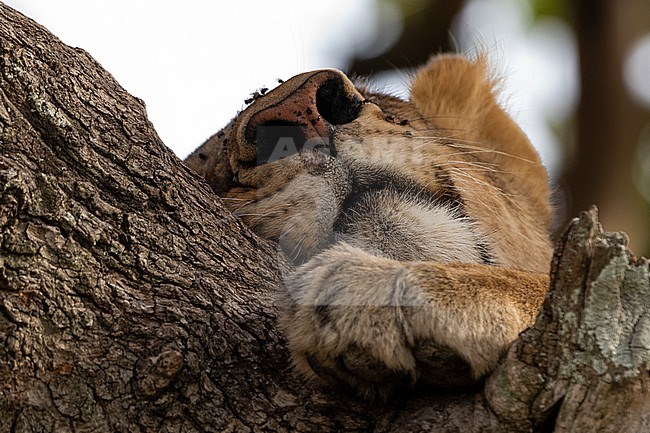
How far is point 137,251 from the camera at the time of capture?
234cm

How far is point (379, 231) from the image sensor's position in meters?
2.81

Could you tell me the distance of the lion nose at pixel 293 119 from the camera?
2752mm

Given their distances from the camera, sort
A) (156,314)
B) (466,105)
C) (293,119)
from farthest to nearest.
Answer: (466,105)
(293,119)
(156,314)

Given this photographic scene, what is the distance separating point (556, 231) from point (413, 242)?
1908 millimetres

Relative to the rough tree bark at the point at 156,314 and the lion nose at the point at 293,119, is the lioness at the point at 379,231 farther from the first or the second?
the rough tree bark at the point at 156,314

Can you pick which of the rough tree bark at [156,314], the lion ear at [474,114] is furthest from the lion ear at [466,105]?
the rough tree bark at [156,314]

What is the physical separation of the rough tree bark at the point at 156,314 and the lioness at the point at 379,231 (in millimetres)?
124

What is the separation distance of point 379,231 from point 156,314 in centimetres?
83

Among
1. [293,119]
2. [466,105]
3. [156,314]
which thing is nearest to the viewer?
[156,314]

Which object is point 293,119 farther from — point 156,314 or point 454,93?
point 454,93

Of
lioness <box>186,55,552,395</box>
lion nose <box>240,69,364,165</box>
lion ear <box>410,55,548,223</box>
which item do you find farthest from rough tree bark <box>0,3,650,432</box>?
lion ear <box>410,55,548,223</box>

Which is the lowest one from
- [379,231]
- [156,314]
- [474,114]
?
[156,314]

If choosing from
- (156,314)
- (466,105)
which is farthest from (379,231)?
(466,105)

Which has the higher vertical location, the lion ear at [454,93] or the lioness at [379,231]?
the lion ear at [454,93]
